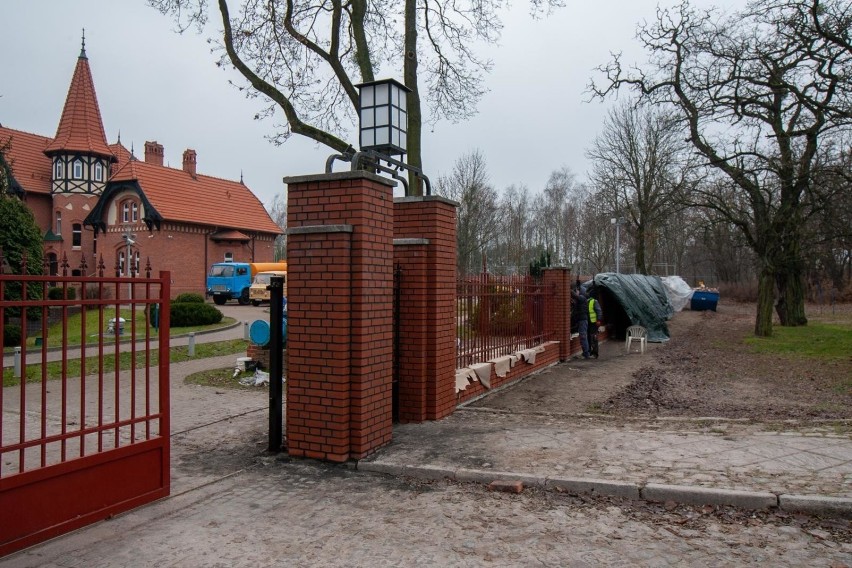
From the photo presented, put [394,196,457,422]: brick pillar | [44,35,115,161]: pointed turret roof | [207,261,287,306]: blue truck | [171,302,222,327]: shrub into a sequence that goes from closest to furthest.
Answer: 1. [394,196,457,422]: brick pillar
2. [171,302,222,327]: shrub
3. [207,261,287,306]: blue truck
4. [44,35,115,161]: pointed turret roof

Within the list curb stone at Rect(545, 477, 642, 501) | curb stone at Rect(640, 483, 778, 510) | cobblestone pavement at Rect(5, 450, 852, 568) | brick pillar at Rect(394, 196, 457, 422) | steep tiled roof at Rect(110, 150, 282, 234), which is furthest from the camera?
steep tiled roof at Rect(110, 150, 282, 234)

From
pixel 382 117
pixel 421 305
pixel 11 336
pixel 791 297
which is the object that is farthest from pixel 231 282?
pixel 382 117

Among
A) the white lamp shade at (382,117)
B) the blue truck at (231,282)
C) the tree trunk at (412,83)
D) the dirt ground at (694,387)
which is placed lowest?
the dirt ground at (694,387)

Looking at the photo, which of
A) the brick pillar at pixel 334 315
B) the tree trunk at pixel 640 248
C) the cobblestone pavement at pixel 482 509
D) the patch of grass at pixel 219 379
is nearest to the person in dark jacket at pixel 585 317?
the patch of grass at pixel 219 379

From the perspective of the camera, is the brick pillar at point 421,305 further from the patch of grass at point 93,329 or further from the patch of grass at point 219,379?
the patch of grass at point 93,329

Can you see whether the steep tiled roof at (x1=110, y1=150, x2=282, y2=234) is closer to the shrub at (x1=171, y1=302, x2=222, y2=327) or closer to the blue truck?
the blue truck

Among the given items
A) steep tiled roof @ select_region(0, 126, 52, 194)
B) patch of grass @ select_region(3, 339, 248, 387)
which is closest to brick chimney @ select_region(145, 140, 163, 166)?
steep tiled roof @ select_region(0, 126, 52, 194)

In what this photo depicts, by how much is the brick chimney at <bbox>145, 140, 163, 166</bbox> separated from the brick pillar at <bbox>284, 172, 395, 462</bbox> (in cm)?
4142

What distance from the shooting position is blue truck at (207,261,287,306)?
3272cm

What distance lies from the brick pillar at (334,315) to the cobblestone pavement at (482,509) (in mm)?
300

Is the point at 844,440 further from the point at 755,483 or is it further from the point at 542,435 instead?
the point at 542,435

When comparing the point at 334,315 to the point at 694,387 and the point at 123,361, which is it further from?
the point at 123,361

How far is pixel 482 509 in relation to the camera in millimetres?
4344

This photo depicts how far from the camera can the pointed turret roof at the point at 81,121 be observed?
37656 millimetres
